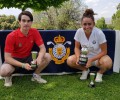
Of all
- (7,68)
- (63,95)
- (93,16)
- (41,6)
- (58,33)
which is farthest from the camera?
(41,6)

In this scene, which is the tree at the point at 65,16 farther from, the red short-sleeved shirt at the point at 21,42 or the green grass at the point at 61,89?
the red short-sleeved shirt at the point at 21,42

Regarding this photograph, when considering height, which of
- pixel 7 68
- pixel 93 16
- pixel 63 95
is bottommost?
pixel 63 95

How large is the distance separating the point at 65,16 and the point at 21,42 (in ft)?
54.2

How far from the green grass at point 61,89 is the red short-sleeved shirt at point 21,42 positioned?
513 millimetres

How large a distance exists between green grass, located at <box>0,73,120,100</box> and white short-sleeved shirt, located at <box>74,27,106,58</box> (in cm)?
51

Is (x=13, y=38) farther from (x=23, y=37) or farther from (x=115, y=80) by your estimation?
(x=115, y=80)

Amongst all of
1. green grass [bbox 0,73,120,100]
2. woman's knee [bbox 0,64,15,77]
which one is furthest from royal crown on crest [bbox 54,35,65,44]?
woman's knee [bbox 0,64,15,77]

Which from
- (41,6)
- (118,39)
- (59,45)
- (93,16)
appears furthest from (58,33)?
(41,6)

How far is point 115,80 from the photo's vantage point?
17.0 ft

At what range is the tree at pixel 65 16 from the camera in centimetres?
2072

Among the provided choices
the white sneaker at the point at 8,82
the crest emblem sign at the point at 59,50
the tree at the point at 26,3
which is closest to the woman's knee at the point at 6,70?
the white sneaker at the point at 8,82

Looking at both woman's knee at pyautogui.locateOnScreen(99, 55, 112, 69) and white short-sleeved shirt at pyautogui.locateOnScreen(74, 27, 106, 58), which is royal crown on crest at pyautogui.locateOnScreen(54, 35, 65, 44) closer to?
white short-sleeved shirt at pyautogui.locateOnScreen(74, 27, 106, 58)

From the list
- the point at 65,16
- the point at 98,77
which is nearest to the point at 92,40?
the point at 98,77

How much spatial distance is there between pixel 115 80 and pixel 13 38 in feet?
6.10
